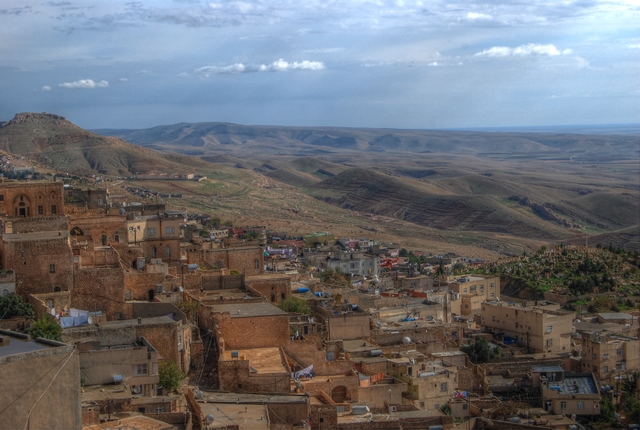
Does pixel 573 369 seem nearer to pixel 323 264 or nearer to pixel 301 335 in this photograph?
pixel 301 335

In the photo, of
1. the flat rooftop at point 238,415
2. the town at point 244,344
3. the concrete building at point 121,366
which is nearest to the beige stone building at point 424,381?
the town at point 244,344

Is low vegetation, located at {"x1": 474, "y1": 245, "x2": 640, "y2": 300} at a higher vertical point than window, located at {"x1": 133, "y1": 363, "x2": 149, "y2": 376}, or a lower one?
lower

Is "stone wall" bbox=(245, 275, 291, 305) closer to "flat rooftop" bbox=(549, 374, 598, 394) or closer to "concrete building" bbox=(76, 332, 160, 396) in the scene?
"flat rooftop" bbox=(549, 374, 598, 394)

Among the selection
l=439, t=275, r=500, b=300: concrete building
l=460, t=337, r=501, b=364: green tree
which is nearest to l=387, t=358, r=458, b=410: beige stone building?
l=460, t=337, r=501, b=364: green tree

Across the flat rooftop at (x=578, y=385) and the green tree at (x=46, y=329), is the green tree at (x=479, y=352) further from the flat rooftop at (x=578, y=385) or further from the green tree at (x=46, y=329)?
the green tree at (x=46, y=329)

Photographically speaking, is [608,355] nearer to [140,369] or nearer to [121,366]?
[140,369]

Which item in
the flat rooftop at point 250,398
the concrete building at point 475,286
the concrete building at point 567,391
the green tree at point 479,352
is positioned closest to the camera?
the flat rooftop at point 250,398

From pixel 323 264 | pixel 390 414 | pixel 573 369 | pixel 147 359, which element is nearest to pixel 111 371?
pixel 147 359
